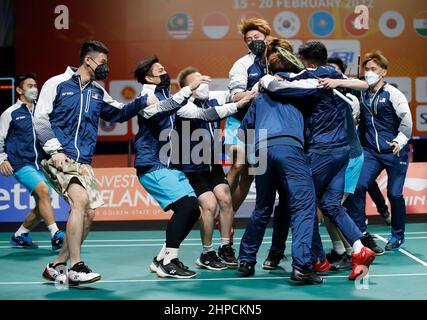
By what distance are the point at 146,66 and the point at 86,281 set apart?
6.76ft

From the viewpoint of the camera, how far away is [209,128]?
774cm

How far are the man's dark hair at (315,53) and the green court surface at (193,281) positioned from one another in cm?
192

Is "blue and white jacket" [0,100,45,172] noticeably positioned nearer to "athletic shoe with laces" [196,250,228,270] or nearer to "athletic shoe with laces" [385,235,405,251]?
"athletic shoe with laces" [196,250,228,270]

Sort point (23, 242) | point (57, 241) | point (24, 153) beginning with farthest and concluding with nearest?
point (24, 153) → point (23, 242) → point (57, 241)

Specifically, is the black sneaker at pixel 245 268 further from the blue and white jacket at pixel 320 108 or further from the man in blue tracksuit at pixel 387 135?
the man in blue tracksuit at pixel 387 135

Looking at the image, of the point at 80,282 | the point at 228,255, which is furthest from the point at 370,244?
the point at 80,282

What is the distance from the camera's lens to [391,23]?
12.6 m

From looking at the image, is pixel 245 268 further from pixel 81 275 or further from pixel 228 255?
pixel 81 275

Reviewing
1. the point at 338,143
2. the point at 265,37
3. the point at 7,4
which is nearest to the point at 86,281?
the point at 338,143

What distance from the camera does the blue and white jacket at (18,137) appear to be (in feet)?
31.3

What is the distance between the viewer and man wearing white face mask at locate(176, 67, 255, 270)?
294 inches

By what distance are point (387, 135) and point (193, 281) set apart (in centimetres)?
303

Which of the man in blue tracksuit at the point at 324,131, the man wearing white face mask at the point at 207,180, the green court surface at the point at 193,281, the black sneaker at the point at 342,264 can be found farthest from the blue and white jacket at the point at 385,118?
the man wearing white face mask at the point at 207,180
